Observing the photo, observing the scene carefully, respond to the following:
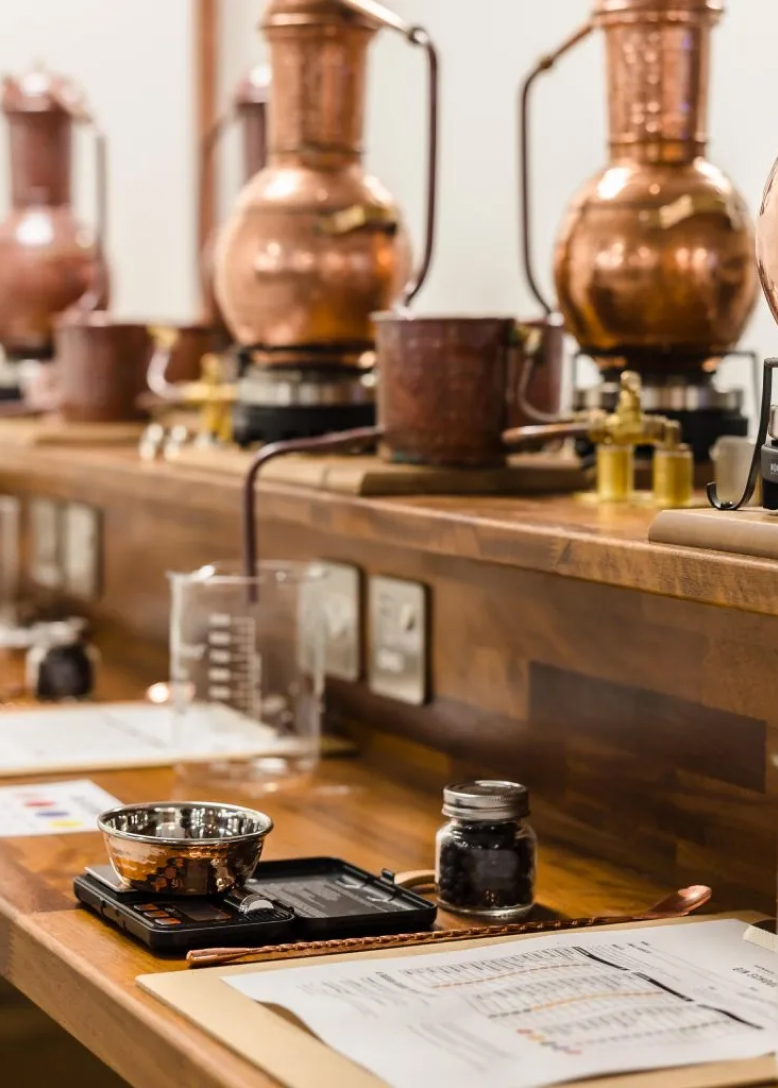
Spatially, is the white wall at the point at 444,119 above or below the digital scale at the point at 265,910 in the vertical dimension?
above

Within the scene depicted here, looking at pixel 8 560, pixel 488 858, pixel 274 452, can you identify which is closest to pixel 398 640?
pixel 274 452

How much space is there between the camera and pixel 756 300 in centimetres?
168

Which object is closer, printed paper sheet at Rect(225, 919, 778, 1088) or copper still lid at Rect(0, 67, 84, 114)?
printed paper sheet at Rect(225, 919, 778, 1088)

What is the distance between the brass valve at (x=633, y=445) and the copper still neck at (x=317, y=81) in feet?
1.77

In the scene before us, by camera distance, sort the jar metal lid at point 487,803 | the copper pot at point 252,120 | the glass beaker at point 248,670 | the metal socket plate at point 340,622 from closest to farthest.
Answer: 1. the jar metal lid at point 487,803
2. the glass beaker at point 248,670
3. the metal socket plate at point 340,622
4. the copper pot at point 252,120

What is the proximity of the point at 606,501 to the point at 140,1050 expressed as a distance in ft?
2.30

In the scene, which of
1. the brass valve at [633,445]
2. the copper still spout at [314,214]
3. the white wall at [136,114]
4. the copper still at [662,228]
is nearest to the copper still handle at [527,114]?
the copper still at [662,228]

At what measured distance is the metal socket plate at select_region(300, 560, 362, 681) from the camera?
6.37ft

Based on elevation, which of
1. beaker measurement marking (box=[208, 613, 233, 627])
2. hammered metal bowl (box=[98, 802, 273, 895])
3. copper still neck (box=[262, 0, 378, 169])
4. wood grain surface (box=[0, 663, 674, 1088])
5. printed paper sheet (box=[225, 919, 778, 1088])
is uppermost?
copper still neck (box=[262, 0, 378, 169])

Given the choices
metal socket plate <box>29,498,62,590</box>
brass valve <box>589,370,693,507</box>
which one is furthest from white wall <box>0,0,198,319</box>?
brass valve <box>589,370,693,507</box>

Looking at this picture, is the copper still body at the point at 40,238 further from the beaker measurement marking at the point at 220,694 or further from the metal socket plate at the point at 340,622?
the beaker measurement marking at the point at 220,694

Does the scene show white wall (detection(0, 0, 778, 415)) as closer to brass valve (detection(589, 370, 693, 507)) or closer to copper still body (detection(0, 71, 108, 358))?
brass valve (detection(589, 370, 693, 507))

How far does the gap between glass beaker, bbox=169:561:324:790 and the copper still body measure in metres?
1.04

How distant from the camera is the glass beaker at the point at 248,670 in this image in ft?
5.98
